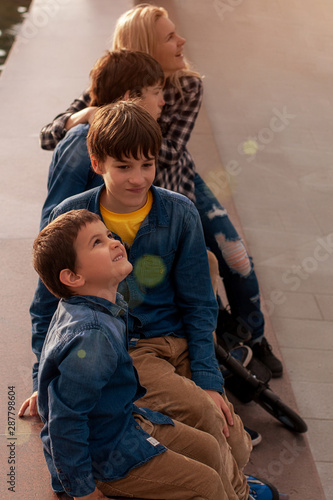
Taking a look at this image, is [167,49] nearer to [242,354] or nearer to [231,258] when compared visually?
[231,258]

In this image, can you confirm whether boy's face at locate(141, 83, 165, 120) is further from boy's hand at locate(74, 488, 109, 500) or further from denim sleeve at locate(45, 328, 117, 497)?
boy's hand at locate(74, 488, 109, 500)

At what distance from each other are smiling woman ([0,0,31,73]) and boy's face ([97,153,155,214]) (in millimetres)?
4376

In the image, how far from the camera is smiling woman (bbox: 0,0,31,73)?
6246mm

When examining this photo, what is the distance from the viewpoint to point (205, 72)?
6.79 m

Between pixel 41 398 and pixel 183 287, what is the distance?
2.00 ft

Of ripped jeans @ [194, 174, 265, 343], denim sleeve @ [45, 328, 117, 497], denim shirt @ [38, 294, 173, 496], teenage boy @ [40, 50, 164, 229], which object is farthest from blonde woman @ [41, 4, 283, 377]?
denim sleeve @ [45, 328, 117, 497]

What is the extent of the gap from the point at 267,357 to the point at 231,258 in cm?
55

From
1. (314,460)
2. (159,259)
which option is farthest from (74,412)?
(314,460)

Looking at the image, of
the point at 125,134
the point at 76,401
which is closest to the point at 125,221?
the point at 125,134

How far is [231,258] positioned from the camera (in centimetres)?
287

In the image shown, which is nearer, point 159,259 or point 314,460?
point 159,259

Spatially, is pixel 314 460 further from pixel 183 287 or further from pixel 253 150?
Answer: pixel 253 150

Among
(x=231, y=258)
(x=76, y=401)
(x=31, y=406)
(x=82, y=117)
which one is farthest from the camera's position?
(x=231, y=258)

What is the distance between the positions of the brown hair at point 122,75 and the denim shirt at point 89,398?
90 cm
